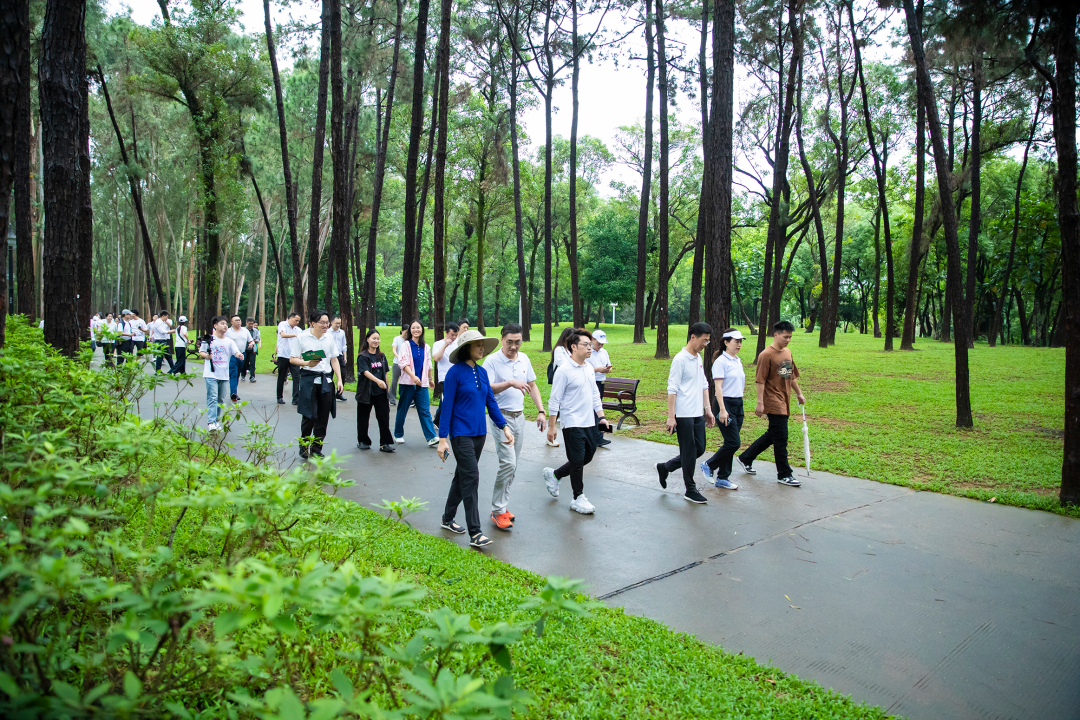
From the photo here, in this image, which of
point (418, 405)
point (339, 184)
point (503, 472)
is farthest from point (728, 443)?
point (339, 184)

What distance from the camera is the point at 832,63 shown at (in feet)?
87.6

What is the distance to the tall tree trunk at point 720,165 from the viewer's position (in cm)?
1247

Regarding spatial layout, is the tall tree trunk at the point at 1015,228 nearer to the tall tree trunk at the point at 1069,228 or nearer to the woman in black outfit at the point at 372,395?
the tall tree trunk at the point at 1069,228


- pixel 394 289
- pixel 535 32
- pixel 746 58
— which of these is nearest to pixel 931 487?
pixel 746 58

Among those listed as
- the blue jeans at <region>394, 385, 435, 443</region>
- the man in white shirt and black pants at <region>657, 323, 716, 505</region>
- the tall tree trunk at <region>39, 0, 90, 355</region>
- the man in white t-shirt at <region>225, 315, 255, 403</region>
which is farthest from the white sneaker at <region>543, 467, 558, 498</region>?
the man in white t-shirt at <region>225, 315, 255, 403</region>

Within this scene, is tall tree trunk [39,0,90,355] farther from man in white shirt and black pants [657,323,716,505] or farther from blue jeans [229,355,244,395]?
man in white shirt and black pants [657,323,716,505]

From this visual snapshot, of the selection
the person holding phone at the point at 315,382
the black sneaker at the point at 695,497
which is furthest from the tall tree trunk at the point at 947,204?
the person holding phone at the point at 315,382

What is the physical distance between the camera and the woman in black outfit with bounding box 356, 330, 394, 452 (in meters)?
9.92

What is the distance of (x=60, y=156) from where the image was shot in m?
7.02

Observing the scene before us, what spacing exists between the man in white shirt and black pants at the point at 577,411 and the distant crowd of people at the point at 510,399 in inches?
0.4

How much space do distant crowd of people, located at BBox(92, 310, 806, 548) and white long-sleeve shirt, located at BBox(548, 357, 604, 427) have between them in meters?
0.01

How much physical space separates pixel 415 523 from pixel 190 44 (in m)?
24.8

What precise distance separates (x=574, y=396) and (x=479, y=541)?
199 centimetres

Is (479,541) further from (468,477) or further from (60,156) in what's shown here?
(60,156)
